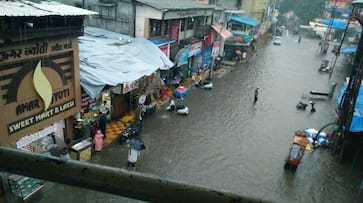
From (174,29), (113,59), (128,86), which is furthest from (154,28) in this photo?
(113,59)

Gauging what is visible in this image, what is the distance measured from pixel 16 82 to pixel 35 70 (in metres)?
0.77

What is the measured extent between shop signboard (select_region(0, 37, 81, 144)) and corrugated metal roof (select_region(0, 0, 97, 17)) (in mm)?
1015

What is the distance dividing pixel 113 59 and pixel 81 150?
5156mm

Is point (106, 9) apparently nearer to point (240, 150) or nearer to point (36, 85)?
point (36, 85)

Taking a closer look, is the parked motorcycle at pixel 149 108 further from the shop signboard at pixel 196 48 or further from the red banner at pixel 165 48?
the shop signboard at pixel 196 48

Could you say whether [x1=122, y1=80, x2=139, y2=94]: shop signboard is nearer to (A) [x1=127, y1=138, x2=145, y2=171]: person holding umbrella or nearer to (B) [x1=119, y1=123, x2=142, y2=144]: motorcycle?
(B) [x1=119, y1=123, x2=142, y2=144]: motorcycle

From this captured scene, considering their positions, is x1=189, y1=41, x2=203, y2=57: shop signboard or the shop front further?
x1=189, y1=41, x2=203, y2=57: shop signboard

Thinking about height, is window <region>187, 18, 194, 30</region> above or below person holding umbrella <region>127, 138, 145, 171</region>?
above

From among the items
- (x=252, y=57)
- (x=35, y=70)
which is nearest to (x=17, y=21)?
(x=35, y=70)

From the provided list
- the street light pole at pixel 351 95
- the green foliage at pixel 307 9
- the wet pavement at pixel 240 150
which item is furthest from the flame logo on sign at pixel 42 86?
the green foliage at pixel 307 9

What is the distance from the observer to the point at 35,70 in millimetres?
9953

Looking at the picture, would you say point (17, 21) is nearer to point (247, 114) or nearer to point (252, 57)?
point (247, 114)

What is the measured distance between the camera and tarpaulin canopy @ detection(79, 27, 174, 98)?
12914mm

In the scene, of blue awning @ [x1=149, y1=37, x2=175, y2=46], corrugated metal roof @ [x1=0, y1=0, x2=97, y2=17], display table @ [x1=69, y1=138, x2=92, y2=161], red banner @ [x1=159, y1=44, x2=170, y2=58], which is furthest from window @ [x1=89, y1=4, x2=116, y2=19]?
display table @ [x1=69, y1=138, x2=92, y2=161]
